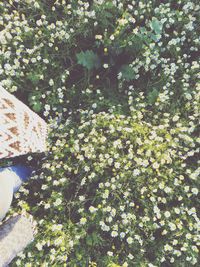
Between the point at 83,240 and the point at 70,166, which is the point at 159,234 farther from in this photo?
the point at 70,166

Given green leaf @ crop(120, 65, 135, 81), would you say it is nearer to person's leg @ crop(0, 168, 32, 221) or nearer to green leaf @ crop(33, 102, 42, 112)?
green leaf @ crop(33, 102, 42, 112)

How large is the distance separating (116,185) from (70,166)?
0.52 meters

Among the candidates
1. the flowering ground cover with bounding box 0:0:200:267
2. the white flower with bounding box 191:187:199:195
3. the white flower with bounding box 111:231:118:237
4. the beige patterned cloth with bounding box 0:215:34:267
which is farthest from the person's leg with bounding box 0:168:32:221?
the white flower with bounding box 191:187:199:195

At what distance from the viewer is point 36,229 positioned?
11.2 ft

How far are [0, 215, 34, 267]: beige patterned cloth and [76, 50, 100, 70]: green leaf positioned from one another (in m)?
1.80

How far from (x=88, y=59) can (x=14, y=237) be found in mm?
2079

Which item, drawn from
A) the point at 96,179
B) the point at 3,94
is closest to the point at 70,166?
the point at 96,179

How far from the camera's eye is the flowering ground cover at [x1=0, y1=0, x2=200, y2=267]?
342 centimetres

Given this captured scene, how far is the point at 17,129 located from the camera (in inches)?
122

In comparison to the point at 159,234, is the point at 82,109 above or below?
above

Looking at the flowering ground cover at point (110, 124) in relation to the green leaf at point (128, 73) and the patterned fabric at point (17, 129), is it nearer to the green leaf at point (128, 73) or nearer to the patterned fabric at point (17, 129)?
the green leaf at point (128, 73)

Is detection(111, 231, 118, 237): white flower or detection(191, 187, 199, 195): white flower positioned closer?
detection(111, 231, 118, 237): white flower

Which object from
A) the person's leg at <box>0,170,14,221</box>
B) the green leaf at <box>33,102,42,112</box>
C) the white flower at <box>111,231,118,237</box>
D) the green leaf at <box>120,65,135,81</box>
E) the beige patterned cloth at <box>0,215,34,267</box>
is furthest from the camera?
the green leaf at <box>120,65,135,81</box>

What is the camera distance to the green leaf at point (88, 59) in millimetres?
3994
